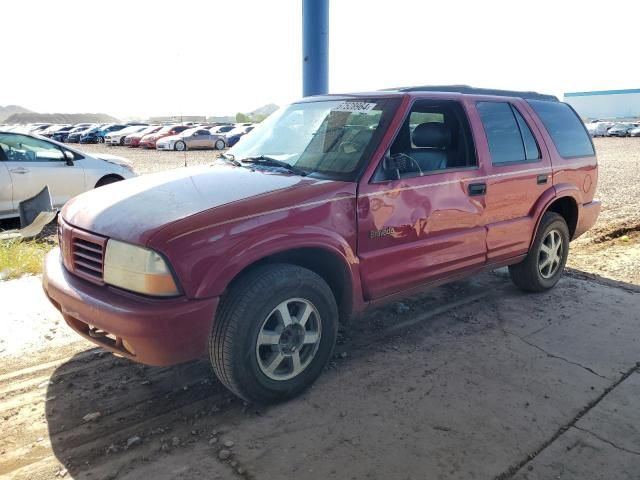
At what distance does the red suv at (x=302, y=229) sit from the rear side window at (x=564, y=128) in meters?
0.18

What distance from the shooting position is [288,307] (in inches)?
126

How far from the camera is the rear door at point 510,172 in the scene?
14.1 feet

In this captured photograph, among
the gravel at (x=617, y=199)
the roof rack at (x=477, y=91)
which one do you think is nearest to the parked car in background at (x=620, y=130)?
the gravel at (x=617, y=199)

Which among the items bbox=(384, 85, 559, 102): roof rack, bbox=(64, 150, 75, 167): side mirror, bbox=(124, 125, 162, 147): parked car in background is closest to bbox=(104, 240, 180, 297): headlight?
bbox=(384, 85, 559, 102): roof rack

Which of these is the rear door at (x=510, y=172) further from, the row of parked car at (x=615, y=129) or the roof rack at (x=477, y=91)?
the row of parked car at (x=615, y=129)

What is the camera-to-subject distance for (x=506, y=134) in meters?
4.54

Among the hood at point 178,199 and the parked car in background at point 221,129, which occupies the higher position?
the hood at point 178,199

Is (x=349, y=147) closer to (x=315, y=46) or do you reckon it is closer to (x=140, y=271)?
(x=140, y=271)

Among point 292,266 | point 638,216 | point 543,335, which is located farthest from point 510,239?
point 638,216

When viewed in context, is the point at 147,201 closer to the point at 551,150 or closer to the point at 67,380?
the point at 67,380

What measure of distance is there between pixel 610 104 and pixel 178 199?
359ft

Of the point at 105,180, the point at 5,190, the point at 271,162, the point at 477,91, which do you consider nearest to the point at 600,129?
the point at 105,180

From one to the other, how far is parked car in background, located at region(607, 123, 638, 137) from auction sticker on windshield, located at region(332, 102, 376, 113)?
161 feet

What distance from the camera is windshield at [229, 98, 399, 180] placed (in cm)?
356
